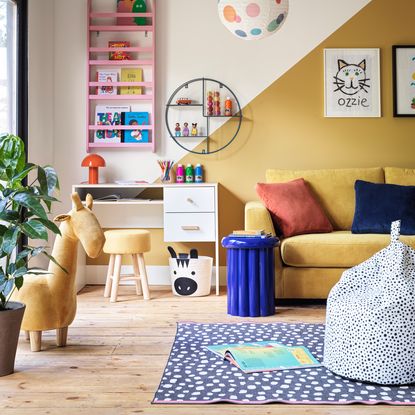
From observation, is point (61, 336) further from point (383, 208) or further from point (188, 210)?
point (383, 208)

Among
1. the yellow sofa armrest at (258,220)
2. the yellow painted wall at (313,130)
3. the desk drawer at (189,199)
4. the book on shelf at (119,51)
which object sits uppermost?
the book on shelf at (119,51)

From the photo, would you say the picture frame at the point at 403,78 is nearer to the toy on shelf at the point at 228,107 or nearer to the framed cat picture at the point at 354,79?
the framed cat picture at the point at 354,79

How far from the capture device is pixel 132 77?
4.80 meters

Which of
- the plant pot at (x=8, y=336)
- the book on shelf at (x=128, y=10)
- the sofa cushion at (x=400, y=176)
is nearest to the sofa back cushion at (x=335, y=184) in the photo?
the sofa cushion at (x=400, y=176)

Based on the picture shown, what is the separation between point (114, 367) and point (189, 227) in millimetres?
1857

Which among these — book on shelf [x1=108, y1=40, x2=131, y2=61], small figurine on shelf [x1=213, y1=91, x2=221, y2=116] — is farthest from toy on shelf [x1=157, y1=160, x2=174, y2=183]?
book on shelf [x1=108, y1=40, x2=131, y2=61]

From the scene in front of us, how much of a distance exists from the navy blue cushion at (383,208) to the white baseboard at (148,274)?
3.95 ft

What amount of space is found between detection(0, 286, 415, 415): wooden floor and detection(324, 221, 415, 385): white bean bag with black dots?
8.2 inches

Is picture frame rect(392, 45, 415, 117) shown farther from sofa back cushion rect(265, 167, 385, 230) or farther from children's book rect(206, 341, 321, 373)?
children's book rect(206, 341, 321, 373)

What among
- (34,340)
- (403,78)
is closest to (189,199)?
(34,340)

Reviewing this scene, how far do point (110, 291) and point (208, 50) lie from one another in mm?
2002

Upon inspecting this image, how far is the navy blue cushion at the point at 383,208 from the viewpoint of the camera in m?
4.09

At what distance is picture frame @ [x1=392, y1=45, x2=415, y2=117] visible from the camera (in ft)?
15.6

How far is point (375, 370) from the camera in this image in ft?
7.64
